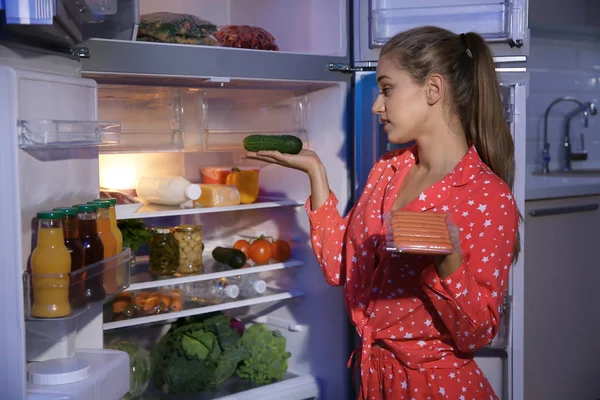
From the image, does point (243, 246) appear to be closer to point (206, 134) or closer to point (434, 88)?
point (206, 134)

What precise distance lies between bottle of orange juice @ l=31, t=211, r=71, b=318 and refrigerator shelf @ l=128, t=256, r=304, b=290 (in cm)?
85

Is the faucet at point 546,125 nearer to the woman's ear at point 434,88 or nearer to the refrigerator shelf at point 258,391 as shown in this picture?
the refrigerator shelf at point 258,391

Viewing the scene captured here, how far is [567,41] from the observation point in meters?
3.97

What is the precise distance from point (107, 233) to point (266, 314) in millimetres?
1310

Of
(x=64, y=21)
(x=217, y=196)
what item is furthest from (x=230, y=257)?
(x=64, y=21)

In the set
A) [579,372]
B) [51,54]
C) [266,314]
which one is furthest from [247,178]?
[579,372]

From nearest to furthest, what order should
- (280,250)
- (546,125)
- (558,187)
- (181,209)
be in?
(181,209) → (280,250) → (558,187) → (546,125)

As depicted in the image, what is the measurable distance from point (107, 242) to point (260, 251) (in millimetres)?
1115

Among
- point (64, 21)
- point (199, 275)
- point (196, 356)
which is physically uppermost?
point (64, 21)

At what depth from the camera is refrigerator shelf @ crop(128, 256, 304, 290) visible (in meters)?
2.18

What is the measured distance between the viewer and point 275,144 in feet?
6.32

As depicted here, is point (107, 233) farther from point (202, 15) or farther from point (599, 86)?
point (599, 86)

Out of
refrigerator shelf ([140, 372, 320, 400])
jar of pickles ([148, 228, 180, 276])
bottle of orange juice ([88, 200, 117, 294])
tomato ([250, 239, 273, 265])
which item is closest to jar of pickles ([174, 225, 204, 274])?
jar of pickles ([148, 228, 180, 276])

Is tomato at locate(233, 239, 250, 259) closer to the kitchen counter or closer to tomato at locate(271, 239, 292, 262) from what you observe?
tomato at locate(271, 239, 292, 262)
